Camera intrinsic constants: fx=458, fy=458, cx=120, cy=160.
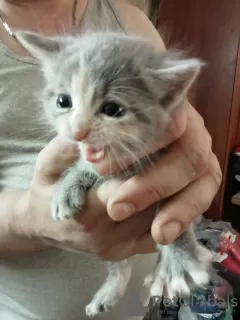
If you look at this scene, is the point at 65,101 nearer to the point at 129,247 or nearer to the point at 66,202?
the point at 66,202

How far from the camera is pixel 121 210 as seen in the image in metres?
0.67

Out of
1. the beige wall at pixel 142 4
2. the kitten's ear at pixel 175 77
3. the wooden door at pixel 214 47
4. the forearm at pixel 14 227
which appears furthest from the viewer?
the wooden door at pixel 214 47

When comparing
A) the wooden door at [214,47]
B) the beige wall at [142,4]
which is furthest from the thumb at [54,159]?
the wooden door at [214,47]

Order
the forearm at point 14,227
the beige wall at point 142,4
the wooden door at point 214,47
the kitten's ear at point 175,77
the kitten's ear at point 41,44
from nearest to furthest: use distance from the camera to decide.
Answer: the kitten's ear at point 175,77 < the kitten's ear at point 41,44 < the forearm at point 14,227 < the beige wall at point 142,4 < the wooden door at point 214,47

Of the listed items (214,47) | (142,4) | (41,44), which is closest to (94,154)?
(41,44)

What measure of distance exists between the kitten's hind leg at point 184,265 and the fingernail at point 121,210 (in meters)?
0.19

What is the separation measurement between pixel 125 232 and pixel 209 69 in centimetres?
130

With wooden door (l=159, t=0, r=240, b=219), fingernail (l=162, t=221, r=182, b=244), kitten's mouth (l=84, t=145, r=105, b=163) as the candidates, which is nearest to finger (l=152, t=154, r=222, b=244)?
fingernail (l=162, t=221, r=182, b=244)

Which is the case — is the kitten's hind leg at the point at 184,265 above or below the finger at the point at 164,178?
below

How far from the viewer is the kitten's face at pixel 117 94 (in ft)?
1.99

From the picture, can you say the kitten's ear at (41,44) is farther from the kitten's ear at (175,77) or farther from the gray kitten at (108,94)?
the kitten's ear at (175,77)

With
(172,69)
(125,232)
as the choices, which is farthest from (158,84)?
(125,232)

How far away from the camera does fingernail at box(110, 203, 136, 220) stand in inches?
→ 26.3

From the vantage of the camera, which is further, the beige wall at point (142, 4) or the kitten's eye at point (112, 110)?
the beige wall at point (142, 4)
